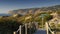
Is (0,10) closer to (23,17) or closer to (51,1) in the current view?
(23,17)

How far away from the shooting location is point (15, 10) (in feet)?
33.9

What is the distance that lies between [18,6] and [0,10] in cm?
80

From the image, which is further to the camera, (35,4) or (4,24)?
(35,4)

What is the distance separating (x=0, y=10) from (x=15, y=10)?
0.65 meters

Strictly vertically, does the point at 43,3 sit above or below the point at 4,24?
above

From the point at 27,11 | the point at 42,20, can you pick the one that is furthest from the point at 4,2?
the point at 42,20

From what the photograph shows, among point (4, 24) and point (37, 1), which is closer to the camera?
point (4, 24)

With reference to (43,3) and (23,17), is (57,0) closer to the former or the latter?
(43,3)

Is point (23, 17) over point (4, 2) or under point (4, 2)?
under

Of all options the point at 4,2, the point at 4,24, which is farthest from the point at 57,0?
the point at 4,24

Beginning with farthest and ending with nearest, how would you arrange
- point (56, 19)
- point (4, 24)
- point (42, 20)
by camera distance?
point (56, 19) < point (42, 20) < point (4, 24)

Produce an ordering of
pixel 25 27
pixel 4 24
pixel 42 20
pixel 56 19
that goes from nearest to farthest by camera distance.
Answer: pixel 25 27
pixel 4 24
pixel 42 20
pixel 56 19

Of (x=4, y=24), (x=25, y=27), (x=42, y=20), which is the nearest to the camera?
(x=25, y=27)

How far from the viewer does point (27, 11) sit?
1022 cm
